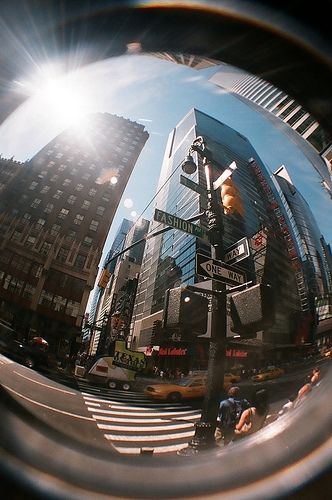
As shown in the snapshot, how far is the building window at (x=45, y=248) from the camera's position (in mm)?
1273

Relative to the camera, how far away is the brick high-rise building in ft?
3.69

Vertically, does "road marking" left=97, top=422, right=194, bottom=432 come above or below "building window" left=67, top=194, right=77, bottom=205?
below

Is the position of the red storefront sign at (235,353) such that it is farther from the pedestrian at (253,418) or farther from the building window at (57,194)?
the building window at (57,194)

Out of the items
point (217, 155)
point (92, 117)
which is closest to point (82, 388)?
point (92, 117)

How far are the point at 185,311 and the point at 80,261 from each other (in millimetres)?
929

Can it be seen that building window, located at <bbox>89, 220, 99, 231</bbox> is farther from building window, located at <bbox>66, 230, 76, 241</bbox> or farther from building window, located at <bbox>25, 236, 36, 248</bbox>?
building window, located at <bbox>25, 236, 36, 248</bbox>

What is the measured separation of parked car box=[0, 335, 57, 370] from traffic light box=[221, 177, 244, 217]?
7.91ft

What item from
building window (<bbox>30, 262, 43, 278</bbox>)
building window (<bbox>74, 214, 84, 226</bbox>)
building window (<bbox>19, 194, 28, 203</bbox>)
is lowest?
building window (<bbox>30, 262, 43, 278</bbox>)

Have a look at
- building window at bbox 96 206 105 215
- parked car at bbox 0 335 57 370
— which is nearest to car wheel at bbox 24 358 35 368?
parked car at bbox 0 335 57 370

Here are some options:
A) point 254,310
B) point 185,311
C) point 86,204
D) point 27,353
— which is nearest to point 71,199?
point 86,204

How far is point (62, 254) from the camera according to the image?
130 centimetres

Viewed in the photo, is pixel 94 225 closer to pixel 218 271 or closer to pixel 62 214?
pixel 62 214

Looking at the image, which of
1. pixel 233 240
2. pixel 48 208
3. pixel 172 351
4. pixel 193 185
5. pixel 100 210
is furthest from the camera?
pixel 193 185

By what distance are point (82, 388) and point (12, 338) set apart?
1.42ft
